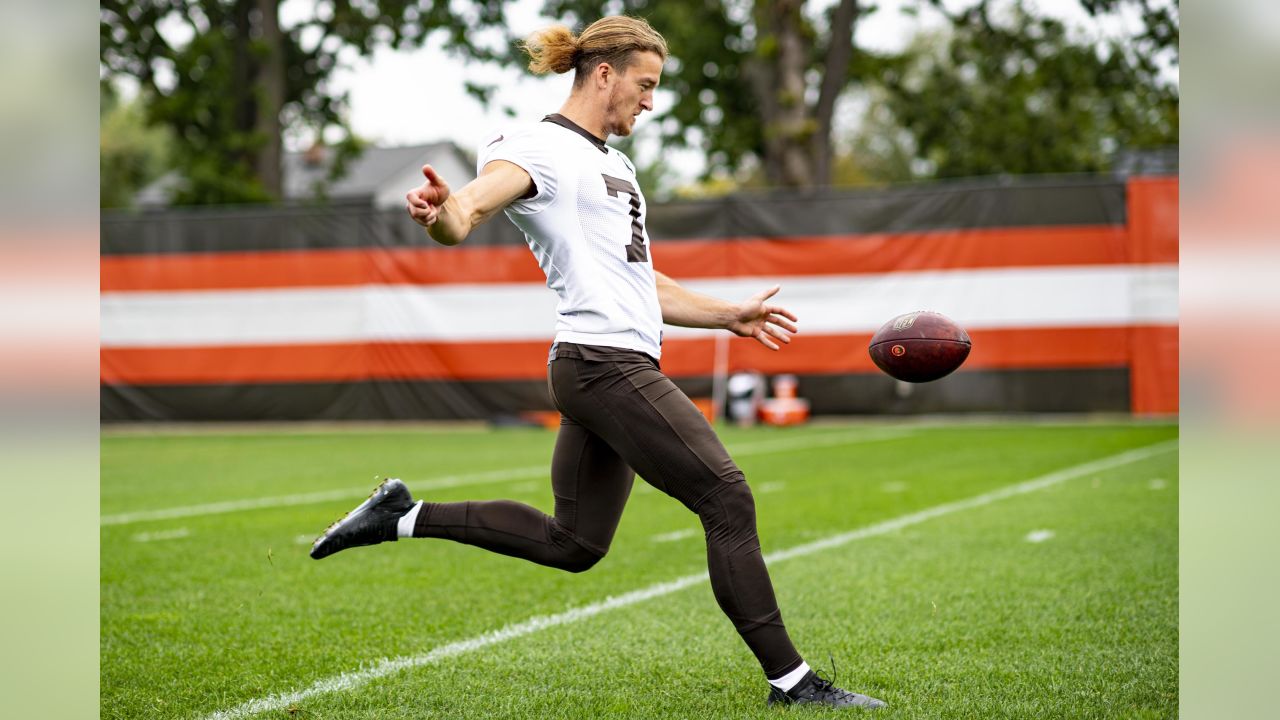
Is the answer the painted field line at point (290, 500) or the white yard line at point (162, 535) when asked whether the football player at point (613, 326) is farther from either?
the painted field line at point (290, 500)

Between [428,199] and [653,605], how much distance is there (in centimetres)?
293

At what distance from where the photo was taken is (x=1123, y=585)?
6.02 m

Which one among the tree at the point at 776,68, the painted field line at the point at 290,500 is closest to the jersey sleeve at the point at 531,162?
the painted field line at the point at 290,500

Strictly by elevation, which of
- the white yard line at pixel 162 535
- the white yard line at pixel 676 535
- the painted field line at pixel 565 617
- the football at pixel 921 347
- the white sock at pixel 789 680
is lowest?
the white yard line at pixel 162 535

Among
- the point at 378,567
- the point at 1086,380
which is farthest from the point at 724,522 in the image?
the point at 1086,380

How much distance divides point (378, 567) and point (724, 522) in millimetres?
3554

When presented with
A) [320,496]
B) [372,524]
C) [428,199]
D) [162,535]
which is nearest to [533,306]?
[320,496]

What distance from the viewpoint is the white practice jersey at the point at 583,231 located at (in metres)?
3.86

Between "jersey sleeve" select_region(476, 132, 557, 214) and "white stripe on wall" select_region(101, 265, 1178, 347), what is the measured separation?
11.9m

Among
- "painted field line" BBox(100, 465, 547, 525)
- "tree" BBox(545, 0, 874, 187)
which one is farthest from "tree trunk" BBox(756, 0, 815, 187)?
"painted field line" BBox(100, 465, 547, 525)

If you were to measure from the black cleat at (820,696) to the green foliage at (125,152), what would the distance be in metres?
2.41

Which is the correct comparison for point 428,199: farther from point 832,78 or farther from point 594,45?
point 832,78

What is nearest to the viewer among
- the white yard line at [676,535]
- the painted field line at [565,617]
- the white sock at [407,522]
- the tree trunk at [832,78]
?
the painted field line at [565,617]
